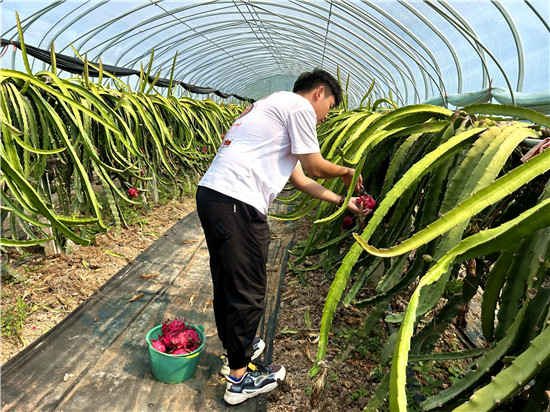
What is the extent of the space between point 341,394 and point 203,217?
0.84 metres

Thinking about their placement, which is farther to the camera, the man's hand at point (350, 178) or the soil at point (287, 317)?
the soil at point (287, 317)

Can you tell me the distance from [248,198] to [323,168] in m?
0.30

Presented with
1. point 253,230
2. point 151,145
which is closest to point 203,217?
point 253,230

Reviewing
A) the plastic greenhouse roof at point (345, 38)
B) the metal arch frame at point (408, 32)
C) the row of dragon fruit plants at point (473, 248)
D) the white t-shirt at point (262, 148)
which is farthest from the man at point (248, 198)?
the metal arch frame at point (408, 32)

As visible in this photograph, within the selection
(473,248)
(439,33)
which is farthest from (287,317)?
(439,33)

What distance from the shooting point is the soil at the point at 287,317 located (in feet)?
4.37

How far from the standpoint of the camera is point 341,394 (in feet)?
4.31

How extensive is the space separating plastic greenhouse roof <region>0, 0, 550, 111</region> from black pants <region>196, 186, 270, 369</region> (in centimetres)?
100

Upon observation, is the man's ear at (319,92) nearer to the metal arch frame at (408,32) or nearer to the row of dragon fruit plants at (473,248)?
the row of dragon fruit plants at (473,248)

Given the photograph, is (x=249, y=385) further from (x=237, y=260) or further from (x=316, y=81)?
(x=316, y=81)

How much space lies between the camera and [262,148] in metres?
1.33

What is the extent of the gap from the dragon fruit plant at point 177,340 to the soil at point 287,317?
A: 0.38 metres

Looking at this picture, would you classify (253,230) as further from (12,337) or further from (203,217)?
(12,337)

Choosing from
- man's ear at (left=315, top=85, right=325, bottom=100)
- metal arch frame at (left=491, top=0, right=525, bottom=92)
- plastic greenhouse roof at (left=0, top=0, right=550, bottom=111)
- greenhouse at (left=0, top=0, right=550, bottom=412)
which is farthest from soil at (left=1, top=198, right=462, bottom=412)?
metal arch frame at (left=491, top=0, right=525, bottom=92)
